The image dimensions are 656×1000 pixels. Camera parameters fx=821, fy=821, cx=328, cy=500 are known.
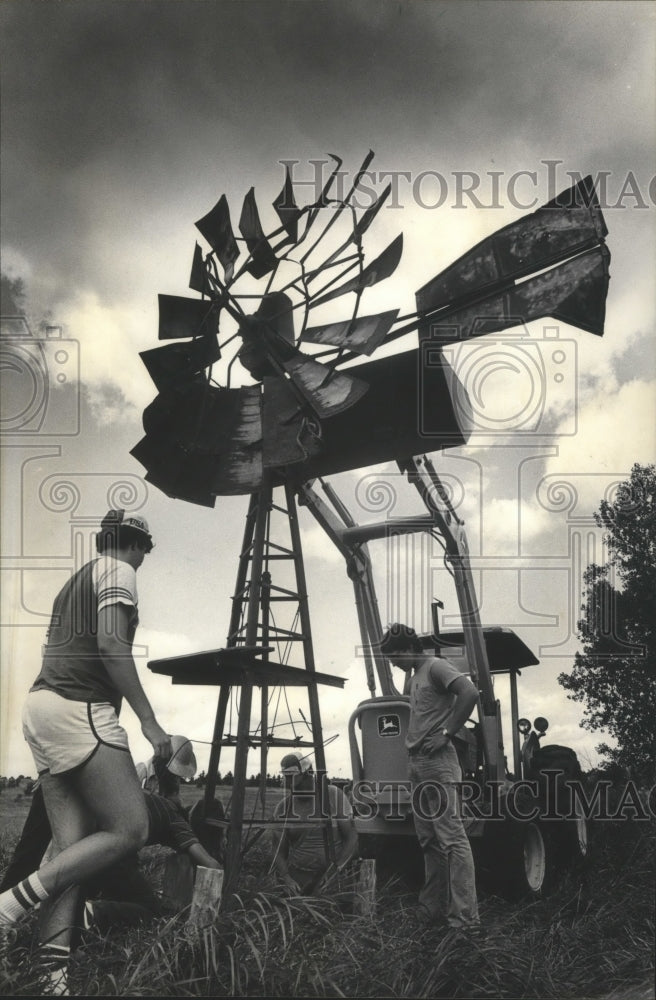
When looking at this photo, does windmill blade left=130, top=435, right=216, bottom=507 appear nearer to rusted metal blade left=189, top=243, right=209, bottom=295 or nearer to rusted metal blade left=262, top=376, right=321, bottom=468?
rusted metal blade left=262, top=376, right=321, bottom=468

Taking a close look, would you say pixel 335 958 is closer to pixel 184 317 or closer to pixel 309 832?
pixel 309 832

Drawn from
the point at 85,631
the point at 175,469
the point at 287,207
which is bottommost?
the point at 85,631

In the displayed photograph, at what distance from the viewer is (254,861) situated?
6.00 meters

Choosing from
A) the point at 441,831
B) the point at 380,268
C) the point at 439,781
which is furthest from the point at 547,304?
the point at 441,831

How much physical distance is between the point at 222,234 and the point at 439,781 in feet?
12.5

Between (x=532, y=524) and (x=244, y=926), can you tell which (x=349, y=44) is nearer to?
(x=532, y=524)

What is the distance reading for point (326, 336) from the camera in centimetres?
559

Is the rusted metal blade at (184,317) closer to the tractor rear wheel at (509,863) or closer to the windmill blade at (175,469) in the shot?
the windmill blade at (175,469)

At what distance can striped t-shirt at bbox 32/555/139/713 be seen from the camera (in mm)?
3355

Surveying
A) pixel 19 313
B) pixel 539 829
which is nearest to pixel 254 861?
pixel 539 829

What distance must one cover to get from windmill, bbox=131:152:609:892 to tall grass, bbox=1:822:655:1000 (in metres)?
1.41

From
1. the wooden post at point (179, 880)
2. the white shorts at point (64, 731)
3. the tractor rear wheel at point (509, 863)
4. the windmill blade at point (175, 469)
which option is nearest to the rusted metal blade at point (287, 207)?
the windmill blade at point (175, 469)

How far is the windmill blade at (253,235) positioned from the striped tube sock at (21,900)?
13.4 feet

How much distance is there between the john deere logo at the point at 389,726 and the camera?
234 inches
